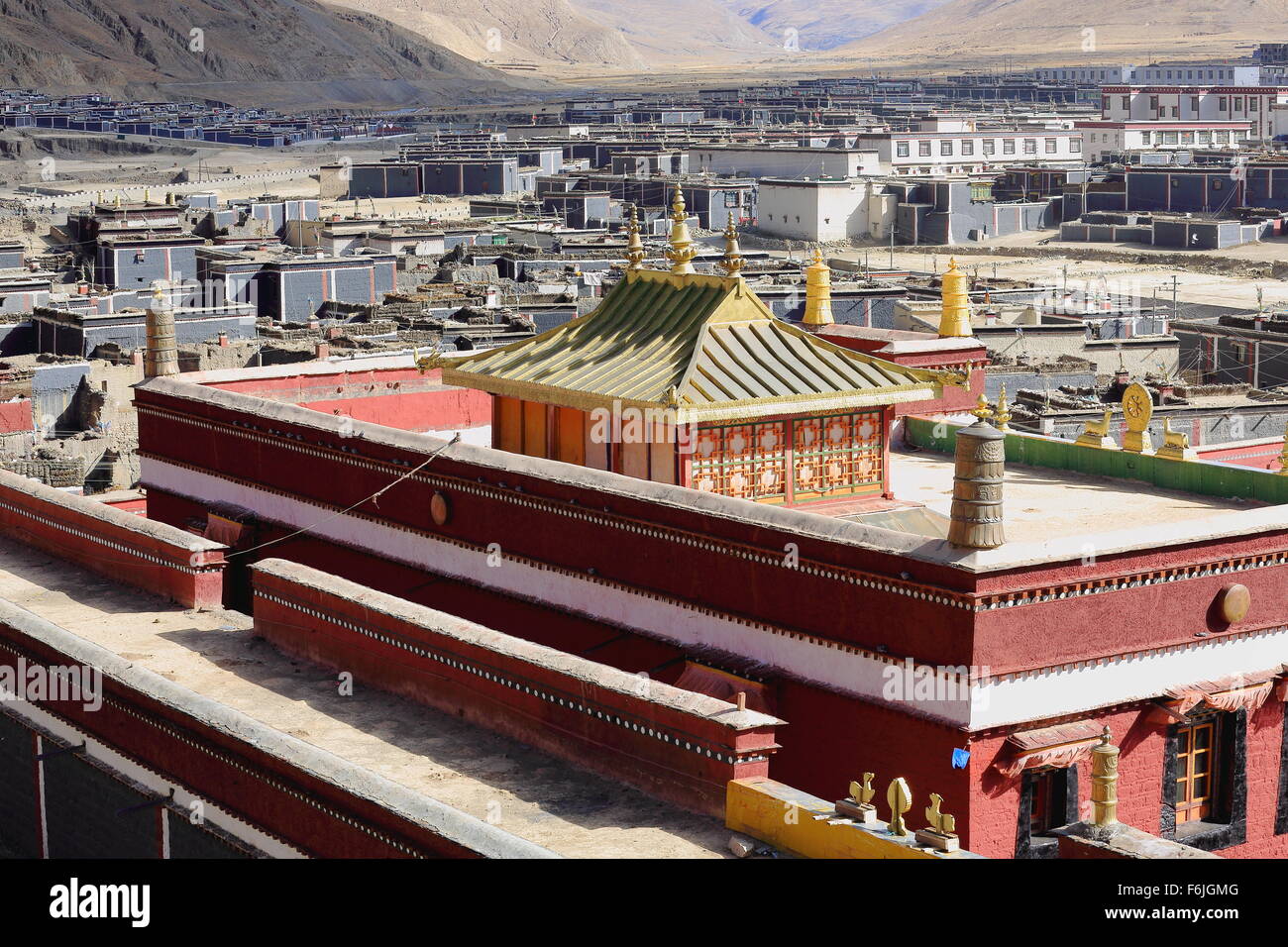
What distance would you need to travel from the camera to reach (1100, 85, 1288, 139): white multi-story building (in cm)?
14850

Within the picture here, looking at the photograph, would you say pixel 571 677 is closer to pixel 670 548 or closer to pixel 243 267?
pixel 670 548

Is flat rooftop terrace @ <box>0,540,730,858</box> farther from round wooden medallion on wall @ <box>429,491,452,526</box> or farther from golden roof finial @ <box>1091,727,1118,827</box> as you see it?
golden roof finial @ <box>1091,727,1118,827</box>

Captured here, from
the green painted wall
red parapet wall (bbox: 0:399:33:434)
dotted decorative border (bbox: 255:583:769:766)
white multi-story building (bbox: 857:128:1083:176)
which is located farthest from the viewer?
white multi-story building (bbox: 857:128:1083:176)

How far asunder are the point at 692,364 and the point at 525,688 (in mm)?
4159

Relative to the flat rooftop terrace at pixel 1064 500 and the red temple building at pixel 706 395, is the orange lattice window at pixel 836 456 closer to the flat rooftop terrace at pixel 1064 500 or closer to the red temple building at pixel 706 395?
the red temple building at pixel 706 395

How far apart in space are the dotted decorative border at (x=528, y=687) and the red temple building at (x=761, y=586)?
1.3 inches

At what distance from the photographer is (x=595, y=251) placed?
7700 centimetres

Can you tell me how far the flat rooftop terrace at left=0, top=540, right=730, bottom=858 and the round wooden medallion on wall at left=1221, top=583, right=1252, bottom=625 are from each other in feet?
16.9

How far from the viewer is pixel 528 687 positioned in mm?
17297

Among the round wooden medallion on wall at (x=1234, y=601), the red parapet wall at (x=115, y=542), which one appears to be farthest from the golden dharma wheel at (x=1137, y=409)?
the red parapet wall at (x=115, y=542)

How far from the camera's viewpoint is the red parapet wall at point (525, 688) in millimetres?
15328

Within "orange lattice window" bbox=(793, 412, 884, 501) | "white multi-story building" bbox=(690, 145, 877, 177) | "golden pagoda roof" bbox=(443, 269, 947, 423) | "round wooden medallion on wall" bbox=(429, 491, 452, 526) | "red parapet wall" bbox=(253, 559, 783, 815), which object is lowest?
"red parapet wall" bbox=(253, 559, 783, 815)

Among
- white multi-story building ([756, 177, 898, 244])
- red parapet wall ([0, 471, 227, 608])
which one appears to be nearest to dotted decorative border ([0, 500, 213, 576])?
red parapet wall ([0, 471, 227, 608])
